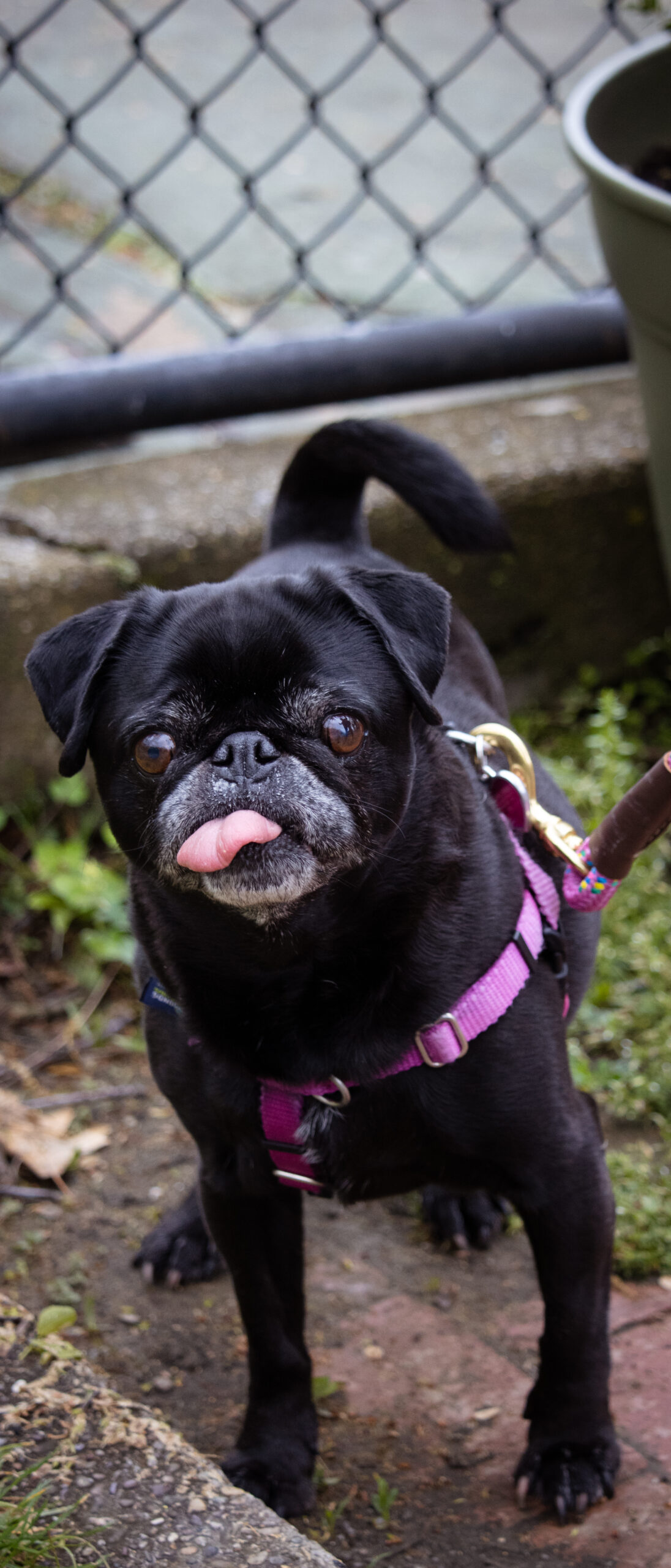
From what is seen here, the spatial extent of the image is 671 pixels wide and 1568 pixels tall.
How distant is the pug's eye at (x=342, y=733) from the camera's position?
155 cm

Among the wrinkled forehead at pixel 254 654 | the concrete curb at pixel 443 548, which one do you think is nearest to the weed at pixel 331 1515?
the wrinkled forehead at pixel 254 654

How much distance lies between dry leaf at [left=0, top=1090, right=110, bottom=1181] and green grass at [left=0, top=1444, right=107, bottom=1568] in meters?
1.04

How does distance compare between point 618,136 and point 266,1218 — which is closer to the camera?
point 266,1218

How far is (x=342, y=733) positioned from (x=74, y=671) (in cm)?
34

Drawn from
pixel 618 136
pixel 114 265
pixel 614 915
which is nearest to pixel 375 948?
pixel 614 915

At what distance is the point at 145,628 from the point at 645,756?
79.2 inches

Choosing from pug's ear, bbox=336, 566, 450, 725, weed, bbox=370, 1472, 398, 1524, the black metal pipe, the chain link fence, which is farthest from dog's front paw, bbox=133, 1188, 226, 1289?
the chain link fence

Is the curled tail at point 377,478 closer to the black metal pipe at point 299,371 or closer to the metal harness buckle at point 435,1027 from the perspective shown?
the metal harness buckle at point 435,1027

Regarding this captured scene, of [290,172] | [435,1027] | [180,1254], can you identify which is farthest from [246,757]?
[290,172]

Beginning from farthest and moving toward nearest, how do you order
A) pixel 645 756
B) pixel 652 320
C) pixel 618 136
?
pixel 645 756
pixel 618 136
pixel 652 320

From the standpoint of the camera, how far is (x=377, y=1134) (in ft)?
5.76

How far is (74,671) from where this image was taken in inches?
66.3

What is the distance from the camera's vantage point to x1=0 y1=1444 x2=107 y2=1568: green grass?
1439 millimetres

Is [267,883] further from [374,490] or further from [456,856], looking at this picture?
[374,490]
